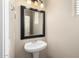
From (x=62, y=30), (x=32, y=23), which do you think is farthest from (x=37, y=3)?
(x=62, y=30)

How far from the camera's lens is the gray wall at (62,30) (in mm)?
3072

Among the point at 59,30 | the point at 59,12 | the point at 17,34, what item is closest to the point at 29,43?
the point at 17,34

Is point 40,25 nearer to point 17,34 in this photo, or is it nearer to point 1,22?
point 17,34

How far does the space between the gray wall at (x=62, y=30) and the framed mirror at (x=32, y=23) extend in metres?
0.19

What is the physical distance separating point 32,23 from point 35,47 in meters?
0.50

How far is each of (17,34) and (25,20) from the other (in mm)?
328

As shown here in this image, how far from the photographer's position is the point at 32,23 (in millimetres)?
2789

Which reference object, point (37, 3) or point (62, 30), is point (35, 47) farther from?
point (37, 3)

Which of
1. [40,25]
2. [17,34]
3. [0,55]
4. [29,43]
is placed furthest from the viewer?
[40,25]

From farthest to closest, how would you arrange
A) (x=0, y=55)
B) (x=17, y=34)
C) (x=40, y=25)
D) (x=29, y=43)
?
(x=40, y=25) → (x=29, y=43) → (x=17, y=34) → (x=0, y=55)

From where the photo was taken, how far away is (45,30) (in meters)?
3.19

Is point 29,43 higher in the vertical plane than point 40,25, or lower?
lower

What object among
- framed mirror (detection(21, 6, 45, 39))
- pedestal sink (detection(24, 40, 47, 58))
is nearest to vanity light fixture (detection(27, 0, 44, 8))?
framed mirror (detection(21, 6, 45, 39))

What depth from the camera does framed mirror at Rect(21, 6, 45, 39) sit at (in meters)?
2.54
